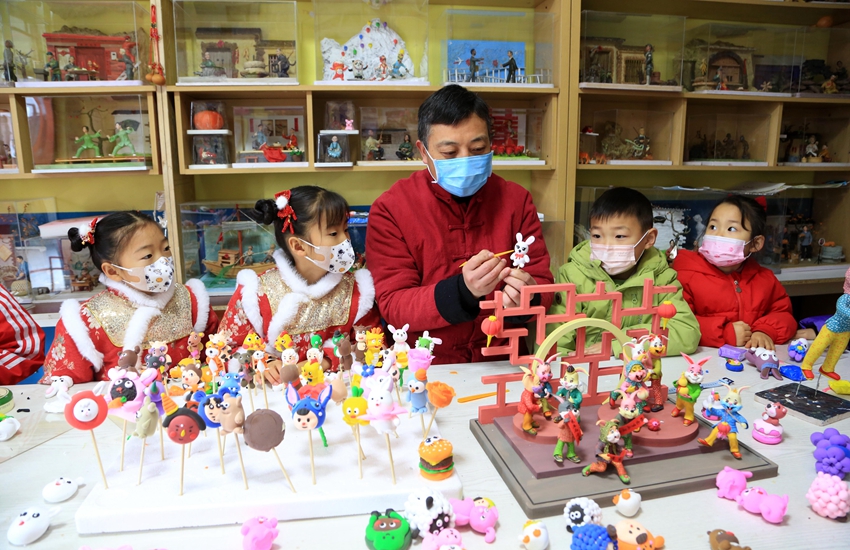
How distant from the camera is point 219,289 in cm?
249

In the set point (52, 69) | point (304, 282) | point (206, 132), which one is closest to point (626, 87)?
point (304, 282)

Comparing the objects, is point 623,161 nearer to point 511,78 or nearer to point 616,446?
point 511,78

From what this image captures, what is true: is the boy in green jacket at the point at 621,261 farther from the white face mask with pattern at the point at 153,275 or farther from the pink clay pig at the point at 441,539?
the white face mask with pattern at the point at 153,275

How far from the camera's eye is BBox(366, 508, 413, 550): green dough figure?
32.5 inches

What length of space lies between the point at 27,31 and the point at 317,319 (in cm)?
190

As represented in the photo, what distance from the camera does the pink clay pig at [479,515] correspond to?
2.87 feet

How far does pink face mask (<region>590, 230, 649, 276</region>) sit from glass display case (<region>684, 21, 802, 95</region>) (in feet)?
4.51

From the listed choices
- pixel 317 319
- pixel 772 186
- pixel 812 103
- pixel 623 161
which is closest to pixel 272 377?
pixel 317 319

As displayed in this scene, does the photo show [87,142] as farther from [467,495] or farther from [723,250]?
[723,250]

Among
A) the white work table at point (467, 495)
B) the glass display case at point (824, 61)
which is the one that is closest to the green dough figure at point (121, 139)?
the white work table at point (467, 495)

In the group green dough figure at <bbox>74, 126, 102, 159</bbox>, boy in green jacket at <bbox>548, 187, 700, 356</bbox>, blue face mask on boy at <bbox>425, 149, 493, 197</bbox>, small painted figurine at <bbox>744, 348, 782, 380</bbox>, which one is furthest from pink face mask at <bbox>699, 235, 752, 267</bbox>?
green dough figure at <bbox>74, 126, 102, 159</bbox>

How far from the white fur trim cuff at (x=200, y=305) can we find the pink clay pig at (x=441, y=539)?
1215 mm

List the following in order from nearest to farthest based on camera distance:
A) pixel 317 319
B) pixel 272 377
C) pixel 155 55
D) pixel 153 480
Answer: pixel 153 480 → pixel 272 377 → pixel 317 319 → pixel 155 55

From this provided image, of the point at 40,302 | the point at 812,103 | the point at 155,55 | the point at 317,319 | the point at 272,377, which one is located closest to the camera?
the point at 272,377
